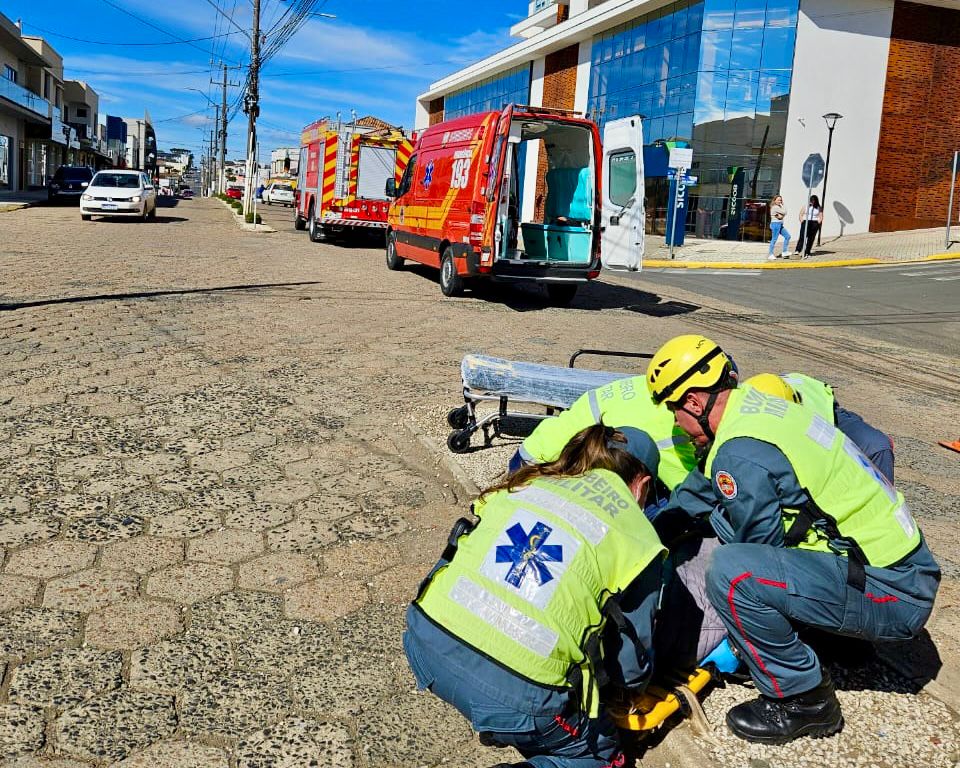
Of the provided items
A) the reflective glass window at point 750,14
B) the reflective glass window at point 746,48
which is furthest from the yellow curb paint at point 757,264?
the reflective glass window at point 750,14

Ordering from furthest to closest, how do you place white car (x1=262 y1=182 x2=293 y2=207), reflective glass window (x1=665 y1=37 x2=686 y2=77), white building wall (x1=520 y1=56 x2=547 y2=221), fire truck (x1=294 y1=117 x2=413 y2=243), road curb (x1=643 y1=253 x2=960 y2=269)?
white car (x1=262 y1=182 x2=293 y2=207) < white building wall (x1=520 y1=56 x2=547 y2=221) < reflective glass window (x1=665 y1=37 x2=686 y2=77) < road curb (x1=643 y1=253 x2=960 y2=269) < fire truck (x1=294 y1=117 x2=413 y2=243)

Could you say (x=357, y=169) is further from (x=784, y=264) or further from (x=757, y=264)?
(x=784, y=264)

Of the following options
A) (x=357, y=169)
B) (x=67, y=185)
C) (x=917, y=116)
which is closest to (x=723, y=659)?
(x=357, y=169)

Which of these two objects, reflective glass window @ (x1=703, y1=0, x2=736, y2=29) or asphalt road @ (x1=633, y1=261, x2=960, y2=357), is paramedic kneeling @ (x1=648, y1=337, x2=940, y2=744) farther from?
reflective glass window @ (x1=703, y1=0, x2=736, y2=29)

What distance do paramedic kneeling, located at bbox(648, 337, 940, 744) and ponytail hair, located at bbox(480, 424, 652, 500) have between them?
0.90 ft

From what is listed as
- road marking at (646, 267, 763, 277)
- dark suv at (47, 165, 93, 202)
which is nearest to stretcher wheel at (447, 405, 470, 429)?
road marking at (646, 267, 763, 277)

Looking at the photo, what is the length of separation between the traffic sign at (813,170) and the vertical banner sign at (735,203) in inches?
82.8

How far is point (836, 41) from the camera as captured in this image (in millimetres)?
29469

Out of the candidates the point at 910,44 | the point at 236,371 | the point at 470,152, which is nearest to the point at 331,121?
the point at 470,152

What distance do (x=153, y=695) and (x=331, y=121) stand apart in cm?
1851

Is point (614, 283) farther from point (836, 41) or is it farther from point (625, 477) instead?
point (836, 41)

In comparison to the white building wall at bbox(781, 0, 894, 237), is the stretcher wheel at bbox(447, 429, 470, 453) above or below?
below

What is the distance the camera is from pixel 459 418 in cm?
549

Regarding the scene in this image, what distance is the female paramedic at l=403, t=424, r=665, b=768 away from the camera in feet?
7.22
